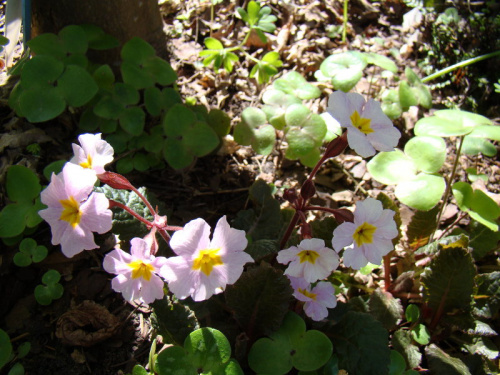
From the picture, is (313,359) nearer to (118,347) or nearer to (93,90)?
(118,347)

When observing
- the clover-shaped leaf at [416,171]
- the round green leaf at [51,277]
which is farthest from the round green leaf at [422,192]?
the round green leaf at [51,277]

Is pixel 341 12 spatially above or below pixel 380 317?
above

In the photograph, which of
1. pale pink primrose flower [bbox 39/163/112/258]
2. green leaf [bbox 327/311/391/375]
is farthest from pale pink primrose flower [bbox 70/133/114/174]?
green leaf [bbox 327/311/391/375]

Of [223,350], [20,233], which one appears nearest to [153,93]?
[20,233]

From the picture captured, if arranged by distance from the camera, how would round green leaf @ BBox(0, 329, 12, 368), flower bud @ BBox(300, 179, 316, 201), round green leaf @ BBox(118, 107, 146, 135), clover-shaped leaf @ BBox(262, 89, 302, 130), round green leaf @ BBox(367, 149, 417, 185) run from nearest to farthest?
flower bud @ BBox(300, 179, 316, 201) → round green leaf @ BBox(0, 329, 12, 368) → round green leaf @ BBox(367, 149, 417, 185) → round green leaf @ BBox(118, 107, 146, 135) → clover-shaped leaf @ BBox(262, 89, 302, 130)

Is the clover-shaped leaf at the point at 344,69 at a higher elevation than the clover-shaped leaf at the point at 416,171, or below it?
higher

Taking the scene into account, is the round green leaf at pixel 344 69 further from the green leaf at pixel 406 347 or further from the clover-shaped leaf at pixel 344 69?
the green leaf at pixel 406 347

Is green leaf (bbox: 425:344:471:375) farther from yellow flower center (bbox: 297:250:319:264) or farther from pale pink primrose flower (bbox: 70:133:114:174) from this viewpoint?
pale pink primrose flower (bbox: 70:133:114:174)
